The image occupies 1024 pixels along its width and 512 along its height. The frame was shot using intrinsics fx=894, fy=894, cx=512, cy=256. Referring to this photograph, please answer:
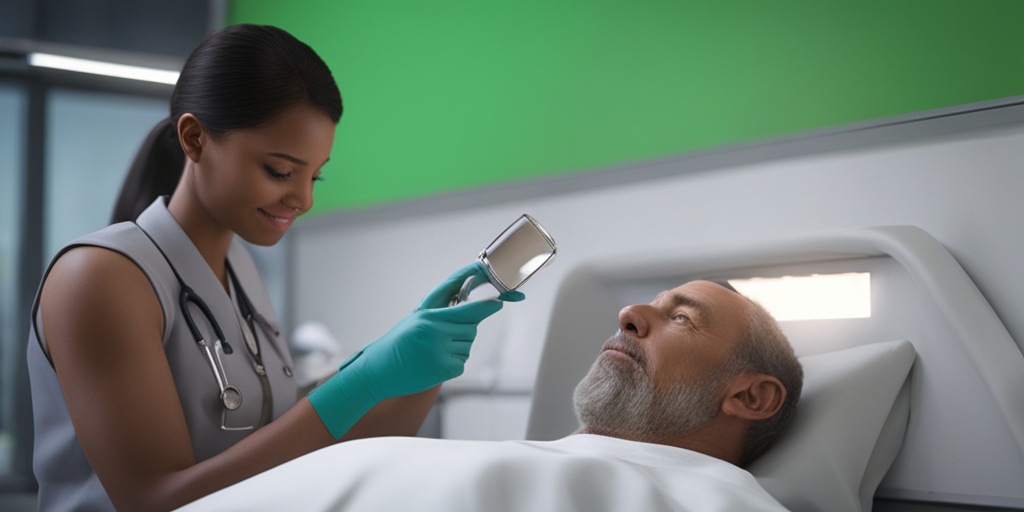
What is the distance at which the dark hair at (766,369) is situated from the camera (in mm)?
1448

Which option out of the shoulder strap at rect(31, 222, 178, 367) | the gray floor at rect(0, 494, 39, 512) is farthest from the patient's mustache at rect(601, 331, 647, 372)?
the gray floor at rect(0, 494, 39, 512)

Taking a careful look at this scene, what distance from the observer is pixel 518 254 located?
127cm

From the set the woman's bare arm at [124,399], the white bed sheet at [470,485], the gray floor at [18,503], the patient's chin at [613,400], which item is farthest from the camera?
the gray floor at [18,503]

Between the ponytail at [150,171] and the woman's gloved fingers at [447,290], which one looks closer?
the woman's gloved fingers at [447,290]

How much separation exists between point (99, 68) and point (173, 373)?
243 centimetres

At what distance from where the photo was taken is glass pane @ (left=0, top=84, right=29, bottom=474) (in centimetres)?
328

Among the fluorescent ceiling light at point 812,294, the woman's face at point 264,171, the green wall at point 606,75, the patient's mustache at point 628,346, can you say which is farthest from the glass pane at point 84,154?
the fluorescent ceiling light at point 812,294

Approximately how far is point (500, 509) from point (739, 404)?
56 cm

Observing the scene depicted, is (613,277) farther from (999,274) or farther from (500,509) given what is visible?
(500,509)

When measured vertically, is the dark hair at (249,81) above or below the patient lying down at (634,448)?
above

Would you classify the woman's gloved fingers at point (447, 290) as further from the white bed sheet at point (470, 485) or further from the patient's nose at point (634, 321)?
the white bed sheet at point (470, 485)

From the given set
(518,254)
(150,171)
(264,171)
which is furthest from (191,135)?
(518,254)

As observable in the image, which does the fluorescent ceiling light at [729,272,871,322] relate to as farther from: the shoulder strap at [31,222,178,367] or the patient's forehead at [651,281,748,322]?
the shoulder strap at [31,222,178,367]

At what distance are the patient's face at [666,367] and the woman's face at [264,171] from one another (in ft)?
1.94
